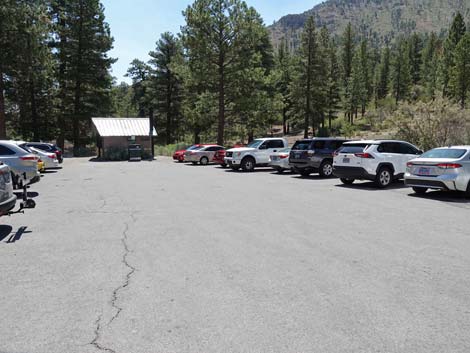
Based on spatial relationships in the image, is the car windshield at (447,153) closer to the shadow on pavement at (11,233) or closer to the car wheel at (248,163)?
the shadow on pavement at (11,233)

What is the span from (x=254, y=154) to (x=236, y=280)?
60.4 ft

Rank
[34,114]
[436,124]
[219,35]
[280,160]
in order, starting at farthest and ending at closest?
[34,114]
[219,35]
[436,124]
[280,160]

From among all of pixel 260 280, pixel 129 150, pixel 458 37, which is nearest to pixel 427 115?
pixel 260 280

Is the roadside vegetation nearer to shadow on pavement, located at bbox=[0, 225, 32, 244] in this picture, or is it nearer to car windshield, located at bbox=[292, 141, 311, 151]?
car windshield, located at bbox=[292, 141, 311, 151]

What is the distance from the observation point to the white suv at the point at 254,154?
75.8 ft

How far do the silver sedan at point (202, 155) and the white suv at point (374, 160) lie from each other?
16.1m

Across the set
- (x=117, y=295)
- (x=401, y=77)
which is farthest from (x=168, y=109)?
(x=401, y=77)

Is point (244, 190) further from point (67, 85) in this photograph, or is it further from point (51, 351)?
point (67, 85)

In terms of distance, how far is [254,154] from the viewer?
76.2ft

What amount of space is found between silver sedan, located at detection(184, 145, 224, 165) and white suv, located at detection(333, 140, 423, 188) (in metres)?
16.1

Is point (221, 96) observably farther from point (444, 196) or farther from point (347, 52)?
point (347, 52)

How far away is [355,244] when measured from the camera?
6.75 metres

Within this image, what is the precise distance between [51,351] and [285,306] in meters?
2.21

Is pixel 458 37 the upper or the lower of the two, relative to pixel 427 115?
upper
